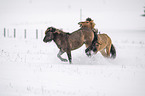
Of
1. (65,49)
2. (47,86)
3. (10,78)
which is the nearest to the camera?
(47,86)

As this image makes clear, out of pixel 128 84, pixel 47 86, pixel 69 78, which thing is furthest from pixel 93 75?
pixel 47 86

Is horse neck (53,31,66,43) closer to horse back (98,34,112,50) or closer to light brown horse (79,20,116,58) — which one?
light brown horse (79,20,116,58)

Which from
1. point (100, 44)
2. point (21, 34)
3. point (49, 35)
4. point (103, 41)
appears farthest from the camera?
point (21, 34)

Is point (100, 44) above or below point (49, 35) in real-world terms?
below

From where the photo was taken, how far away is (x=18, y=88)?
469 cm

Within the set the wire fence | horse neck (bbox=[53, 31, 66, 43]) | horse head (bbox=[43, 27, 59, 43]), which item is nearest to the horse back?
horse neck (bbox=[53, 31, 66, 43])

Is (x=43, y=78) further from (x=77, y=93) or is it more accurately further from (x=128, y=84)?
(x=128, y=84)

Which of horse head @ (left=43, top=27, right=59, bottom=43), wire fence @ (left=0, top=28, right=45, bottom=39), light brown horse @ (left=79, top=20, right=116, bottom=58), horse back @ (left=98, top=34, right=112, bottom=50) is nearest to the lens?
horse head @ (left=43, top=27, right=59, bottom=43)

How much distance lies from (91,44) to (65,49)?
1.14 meters

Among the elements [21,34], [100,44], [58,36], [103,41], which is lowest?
[100,44]

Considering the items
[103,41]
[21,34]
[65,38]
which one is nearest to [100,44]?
[103,41]

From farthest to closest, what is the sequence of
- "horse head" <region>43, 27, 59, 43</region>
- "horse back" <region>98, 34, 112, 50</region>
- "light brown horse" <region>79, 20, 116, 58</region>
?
"horse back" <region>98, 34, 112, 50</region>
"light brown horse" <region>79, 20, 116, 58</region>
"horse head" <region>43, 27, 59, 43</region>

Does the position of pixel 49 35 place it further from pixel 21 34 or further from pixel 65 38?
pixel 21 34

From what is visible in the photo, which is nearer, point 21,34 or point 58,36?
point 58,36
